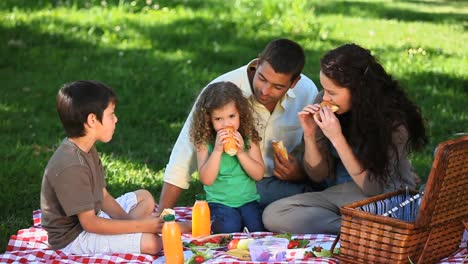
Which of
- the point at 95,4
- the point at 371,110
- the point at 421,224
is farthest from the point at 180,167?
the point at 95,4

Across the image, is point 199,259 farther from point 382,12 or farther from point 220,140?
point 382,12

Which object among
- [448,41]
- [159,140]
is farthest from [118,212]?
[448,41]

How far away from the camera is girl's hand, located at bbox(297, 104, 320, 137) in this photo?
15.8 feet

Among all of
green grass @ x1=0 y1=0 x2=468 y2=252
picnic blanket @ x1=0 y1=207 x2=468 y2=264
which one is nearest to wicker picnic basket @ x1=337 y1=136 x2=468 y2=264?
picnic blanket @ x1=0 y1=207 x2=468 y2=264

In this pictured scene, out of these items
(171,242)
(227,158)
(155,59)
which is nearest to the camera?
(171,242)

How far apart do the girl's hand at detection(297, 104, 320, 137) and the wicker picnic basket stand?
1.95 feet

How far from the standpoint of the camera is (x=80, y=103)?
4422mm

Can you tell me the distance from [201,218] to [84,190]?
63 cm

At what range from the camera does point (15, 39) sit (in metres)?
8.62

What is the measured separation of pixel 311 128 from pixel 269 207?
448 mm

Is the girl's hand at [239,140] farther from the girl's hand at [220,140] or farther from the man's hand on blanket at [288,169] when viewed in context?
the man's hand on blanket at [288,169]

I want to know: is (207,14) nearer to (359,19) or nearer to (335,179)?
(359,19)

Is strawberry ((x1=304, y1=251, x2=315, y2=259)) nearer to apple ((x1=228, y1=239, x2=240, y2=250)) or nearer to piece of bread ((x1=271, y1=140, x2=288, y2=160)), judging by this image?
apple ((x1=228, y1=239, x2=240, y2=250))

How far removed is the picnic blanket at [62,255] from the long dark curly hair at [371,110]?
45 cm
